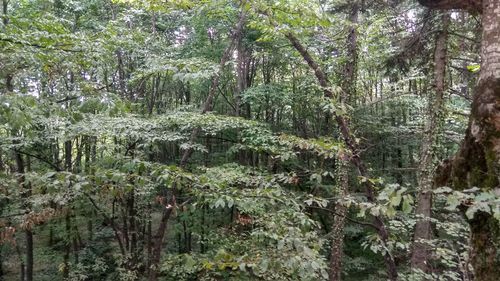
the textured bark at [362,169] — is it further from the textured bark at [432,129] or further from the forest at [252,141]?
the textured bark at [432,129]

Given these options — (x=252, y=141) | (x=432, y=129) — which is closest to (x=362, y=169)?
(x=252, y=141)

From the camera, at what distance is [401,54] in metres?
7.90

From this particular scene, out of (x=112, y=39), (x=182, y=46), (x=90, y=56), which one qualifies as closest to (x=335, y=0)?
(x=182, y=46)

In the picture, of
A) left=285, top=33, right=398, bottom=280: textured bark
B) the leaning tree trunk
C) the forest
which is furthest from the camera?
left=285, top=33, right=398, bottom=280: textured bark

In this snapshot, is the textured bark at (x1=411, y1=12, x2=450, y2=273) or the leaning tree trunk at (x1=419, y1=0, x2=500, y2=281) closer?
the leaning tree trunk at (x1=419, y1=0, x2=500, y2=281)

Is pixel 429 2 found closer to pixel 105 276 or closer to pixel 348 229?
pixel 348 229

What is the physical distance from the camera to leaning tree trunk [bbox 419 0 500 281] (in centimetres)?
183

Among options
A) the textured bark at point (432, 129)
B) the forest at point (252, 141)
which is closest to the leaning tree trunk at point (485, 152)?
the forest at point (252, 141)

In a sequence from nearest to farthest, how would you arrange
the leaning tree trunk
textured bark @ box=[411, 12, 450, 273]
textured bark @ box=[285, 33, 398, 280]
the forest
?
the leaning tree trunk
the forest
textured bark @ box=[285, 33, 398, 280]
textured bark @ box=[411, 12, 450, 273]

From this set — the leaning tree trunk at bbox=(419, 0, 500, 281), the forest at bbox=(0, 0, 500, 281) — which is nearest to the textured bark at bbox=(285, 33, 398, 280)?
the forest at bbox=(0, 0, 500, 281)

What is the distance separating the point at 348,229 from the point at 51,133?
867cm

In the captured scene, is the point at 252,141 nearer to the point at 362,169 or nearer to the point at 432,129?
the point at 432,129

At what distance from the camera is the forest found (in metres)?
2.58

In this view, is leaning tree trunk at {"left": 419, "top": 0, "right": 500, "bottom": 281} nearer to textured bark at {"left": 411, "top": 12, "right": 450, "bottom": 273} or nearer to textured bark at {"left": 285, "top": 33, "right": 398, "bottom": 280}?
textured bark at {"left": 285, "top": 33, "right": 398, "bottom": 280}
